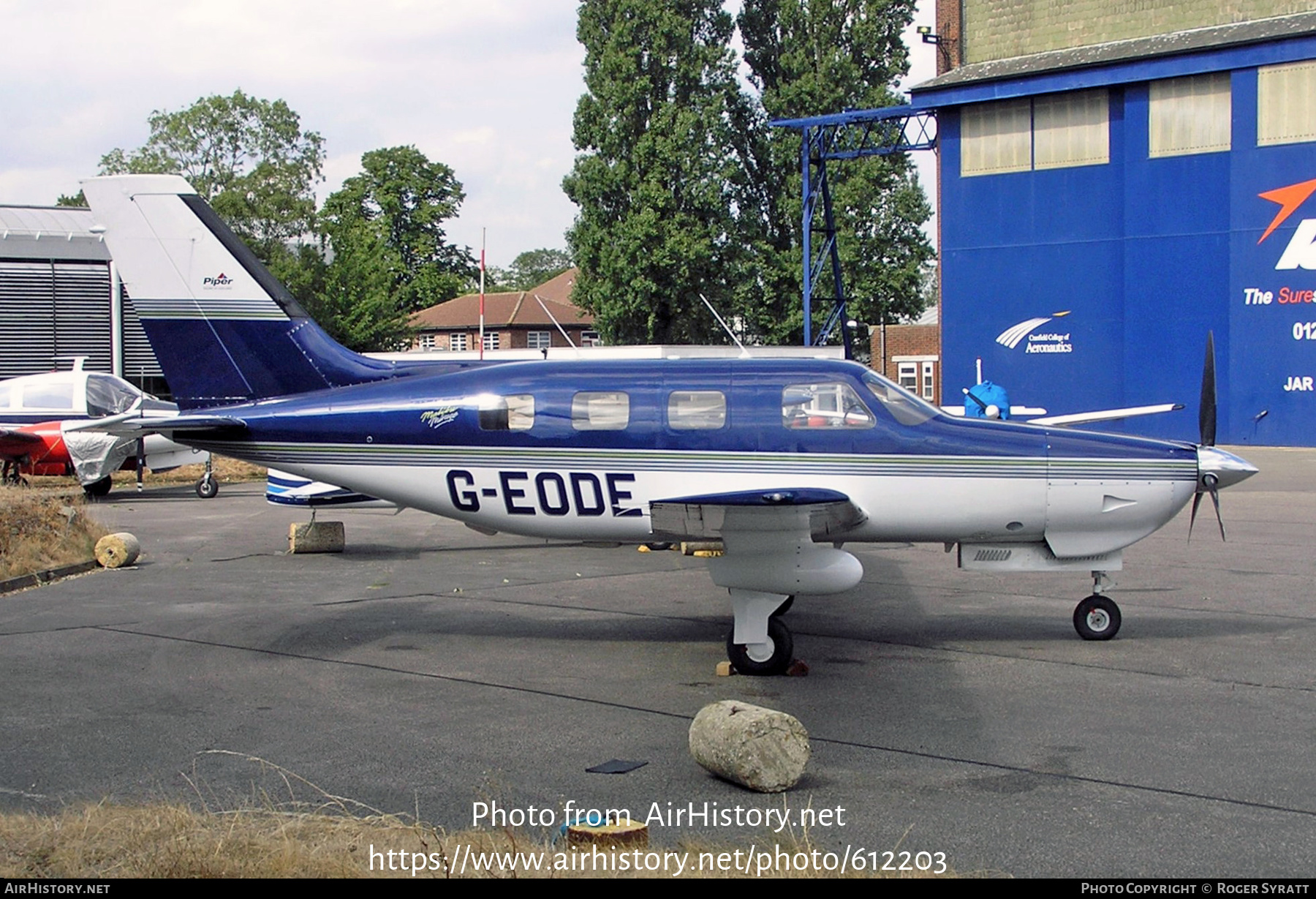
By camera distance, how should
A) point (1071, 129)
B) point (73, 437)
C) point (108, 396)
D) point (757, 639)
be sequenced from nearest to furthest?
point (757, 639), point (73, 437), point (108, 396), point (1071, 129)

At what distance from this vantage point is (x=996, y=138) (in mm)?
37062

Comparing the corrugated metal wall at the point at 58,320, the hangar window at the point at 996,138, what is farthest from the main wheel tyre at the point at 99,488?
the hangar window at the point at 996,138

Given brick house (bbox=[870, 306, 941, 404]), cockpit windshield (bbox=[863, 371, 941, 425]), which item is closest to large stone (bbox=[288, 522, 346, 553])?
cockpit windshield (bbox=[863, 371, 941, 425])

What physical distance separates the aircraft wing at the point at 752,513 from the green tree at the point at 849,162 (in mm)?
41293

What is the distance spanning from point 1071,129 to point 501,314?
46.6m

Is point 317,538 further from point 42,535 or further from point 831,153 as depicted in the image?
point 831,153

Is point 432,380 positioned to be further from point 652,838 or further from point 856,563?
point 652,838

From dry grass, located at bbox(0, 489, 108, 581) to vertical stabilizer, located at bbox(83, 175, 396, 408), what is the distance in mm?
3798

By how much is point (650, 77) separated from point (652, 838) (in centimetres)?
4686

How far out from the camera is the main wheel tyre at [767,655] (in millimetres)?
8820

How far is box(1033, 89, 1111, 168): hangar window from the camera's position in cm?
3519

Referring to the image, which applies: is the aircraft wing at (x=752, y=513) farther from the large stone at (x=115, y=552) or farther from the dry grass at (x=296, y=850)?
the large stone at (x=115, y=552)

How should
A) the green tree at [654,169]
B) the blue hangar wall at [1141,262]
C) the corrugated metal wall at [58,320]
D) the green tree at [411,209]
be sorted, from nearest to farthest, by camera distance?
the blue hangar wall at [1141,262]
the corrugated metal wall at [58,320]
the green tree at [654,169]
the green tree at [411,209]

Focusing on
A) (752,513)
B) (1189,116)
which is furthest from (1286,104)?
(752,513)
